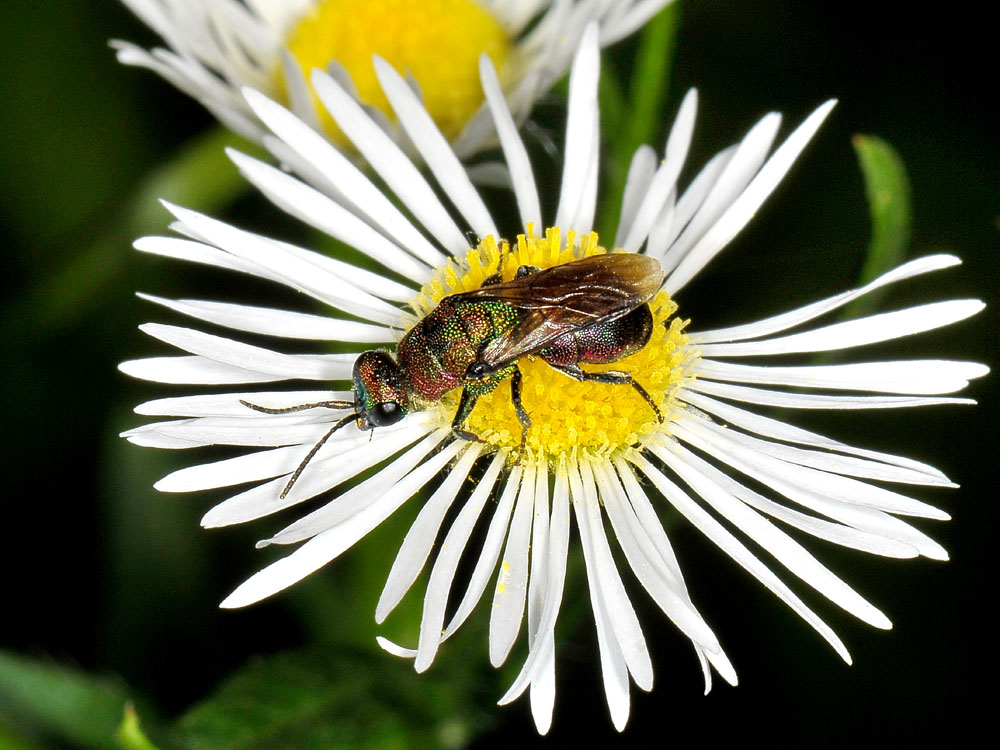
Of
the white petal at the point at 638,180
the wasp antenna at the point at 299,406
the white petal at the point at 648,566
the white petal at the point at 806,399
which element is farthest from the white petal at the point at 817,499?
the wasp antenna at the point at 299,406

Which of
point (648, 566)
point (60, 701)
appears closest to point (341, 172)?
point (648, 566)

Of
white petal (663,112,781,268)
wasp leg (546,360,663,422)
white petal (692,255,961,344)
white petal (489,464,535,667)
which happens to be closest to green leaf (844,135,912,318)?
white petal (692,255,961,344)

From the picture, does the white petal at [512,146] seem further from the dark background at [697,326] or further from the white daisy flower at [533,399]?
the dark background at [697,326]

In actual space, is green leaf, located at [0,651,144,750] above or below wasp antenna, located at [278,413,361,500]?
below

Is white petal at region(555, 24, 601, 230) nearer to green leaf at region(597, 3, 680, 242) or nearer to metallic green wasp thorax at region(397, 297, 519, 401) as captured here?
green leaf at region(597, 3, 680, 242)

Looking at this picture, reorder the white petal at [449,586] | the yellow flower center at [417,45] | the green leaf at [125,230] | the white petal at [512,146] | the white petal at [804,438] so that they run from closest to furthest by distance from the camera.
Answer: the white petal at [449,586], the white petal at [804,438], the white petal at [512,146], the yellow flower center at [417,45], the green leaf at [125,230]

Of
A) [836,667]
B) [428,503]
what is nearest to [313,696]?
[428,503]
